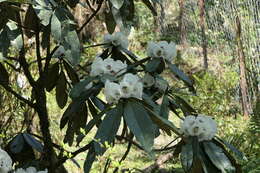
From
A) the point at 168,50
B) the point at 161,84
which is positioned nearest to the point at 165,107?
the point at 161,84

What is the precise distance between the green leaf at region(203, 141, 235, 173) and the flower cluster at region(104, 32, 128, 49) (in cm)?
60

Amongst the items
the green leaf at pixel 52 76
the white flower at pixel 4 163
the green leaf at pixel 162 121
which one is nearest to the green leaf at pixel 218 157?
the green leaf at pixel 162 121

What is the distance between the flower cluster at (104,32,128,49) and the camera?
1.70 meters

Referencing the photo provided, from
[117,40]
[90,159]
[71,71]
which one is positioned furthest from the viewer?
[71,71]

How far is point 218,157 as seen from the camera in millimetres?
1208

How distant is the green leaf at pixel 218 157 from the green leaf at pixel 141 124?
20 centimetres

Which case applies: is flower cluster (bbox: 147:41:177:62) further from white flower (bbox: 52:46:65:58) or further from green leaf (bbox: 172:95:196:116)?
white flower (bbox: 52:46:65:58)

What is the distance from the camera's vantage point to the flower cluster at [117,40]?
1703mm

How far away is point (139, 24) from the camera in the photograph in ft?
34.2

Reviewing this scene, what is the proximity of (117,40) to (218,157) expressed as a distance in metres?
0.68

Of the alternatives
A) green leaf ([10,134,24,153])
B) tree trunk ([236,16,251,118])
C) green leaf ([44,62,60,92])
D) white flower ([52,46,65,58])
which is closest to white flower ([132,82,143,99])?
white flower ([52,46,65,58])

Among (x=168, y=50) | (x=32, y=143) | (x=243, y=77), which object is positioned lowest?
(x=243, y=77)

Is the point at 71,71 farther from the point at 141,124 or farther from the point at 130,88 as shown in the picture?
the point at 141,124

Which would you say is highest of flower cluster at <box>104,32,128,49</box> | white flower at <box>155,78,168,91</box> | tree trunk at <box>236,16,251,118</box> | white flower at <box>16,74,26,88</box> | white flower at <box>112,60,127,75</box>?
flower cluster at <box>104,32,128,49</box>
